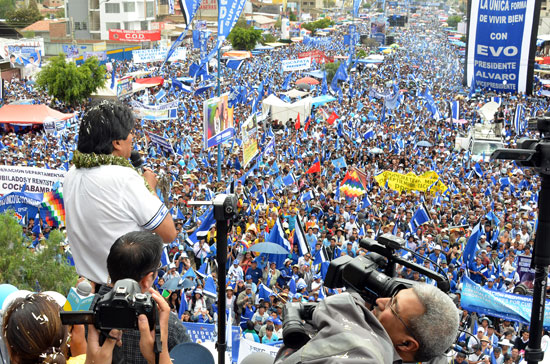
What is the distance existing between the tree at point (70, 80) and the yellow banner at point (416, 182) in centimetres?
2007

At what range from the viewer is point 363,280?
207 centimetres

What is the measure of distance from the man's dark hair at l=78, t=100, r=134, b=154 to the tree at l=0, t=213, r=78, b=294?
4.42 meters

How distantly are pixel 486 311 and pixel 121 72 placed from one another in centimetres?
3667

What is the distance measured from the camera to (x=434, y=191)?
13914 mm

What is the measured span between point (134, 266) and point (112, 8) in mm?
62656

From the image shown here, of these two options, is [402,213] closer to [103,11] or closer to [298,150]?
[298,150]

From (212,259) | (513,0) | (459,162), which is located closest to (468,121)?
(459,162)

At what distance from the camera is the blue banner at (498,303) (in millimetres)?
7113

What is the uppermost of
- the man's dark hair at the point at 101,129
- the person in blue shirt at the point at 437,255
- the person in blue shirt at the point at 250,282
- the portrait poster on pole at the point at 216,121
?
the man's dark hair at the point at 101,129

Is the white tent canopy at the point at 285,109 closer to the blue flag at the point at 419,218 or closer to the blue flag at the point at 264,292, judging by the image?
the blue flag at the point at 419,218

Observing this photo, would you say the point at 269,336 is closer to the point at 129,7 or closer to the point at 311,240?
the point at 311,240

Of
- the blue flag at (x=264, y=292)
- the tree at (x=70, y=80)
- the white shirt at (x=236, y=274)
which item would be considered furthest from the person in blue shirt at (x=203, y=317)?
the tree at (x=70, y=80)

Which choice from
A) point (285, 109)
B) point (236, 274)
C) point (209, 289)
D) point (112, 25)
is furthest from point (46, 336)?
point (112, 25)

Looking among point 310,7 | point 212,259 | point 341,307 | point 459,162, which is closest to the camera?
point 341,307
